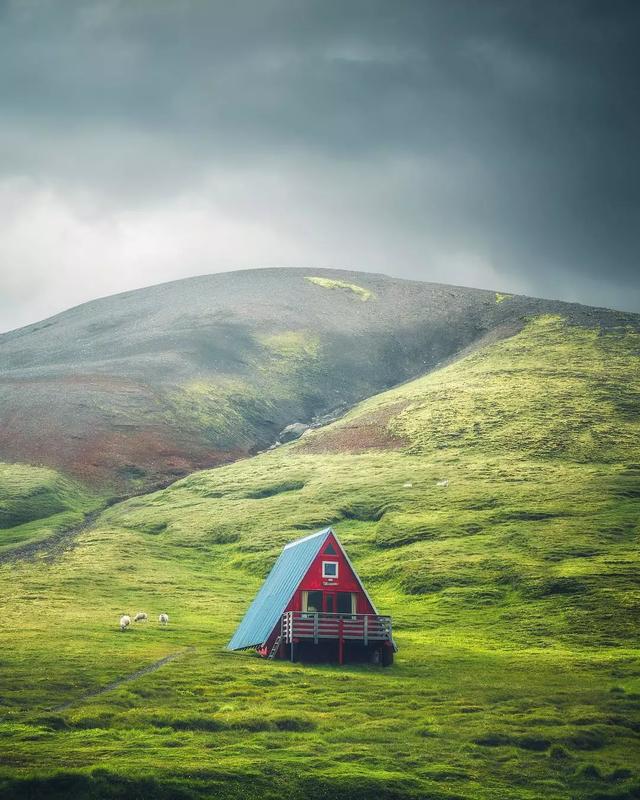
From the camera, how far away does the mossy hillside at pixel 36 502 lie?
11462cm

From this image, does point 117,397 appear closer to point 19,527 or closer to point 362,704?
point 19,527

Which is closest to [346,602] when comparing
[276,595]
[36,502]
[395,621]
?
[276,595]

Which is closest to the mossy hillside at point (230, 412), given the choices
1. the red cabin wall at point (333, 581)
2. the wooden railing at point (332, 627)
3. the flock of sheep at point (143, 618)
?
the flock of sheep at point (143, 618)

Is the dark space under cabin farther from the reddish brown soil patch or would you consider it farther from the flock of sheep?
the reddish brown soil patch

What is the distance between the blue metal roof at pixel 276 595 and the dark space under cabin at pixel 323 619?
0.25 feet

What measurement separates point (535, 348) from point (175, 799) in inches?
6802

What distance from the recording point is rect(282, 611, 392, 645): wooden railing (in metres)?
58.5

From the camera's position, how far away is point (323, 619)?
5928 centimetres

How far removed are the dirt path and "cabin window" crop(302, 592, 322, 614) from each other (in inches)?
293

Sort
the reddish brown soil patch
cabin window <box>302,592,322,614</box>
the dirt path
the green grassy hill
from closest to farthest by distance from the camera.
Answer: the green grassy hill, the dirt path, cabin window <box>302,592,322,614</box>, the reddish brown soil patch

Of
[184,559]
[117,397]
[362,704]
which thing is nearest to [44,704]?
[362,704]

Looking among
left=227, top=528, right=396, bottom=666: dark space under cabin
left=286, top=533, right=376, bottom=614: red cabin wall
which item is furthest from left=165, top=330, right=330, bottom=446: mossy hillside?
left=286, top=533, right=376, bottom=614: red cabin wall

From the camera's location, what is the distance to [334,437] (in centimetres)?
15862

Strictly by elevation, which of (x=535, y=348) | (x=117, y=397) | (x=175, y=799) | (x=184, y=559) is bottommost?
(x=175, y=799)
